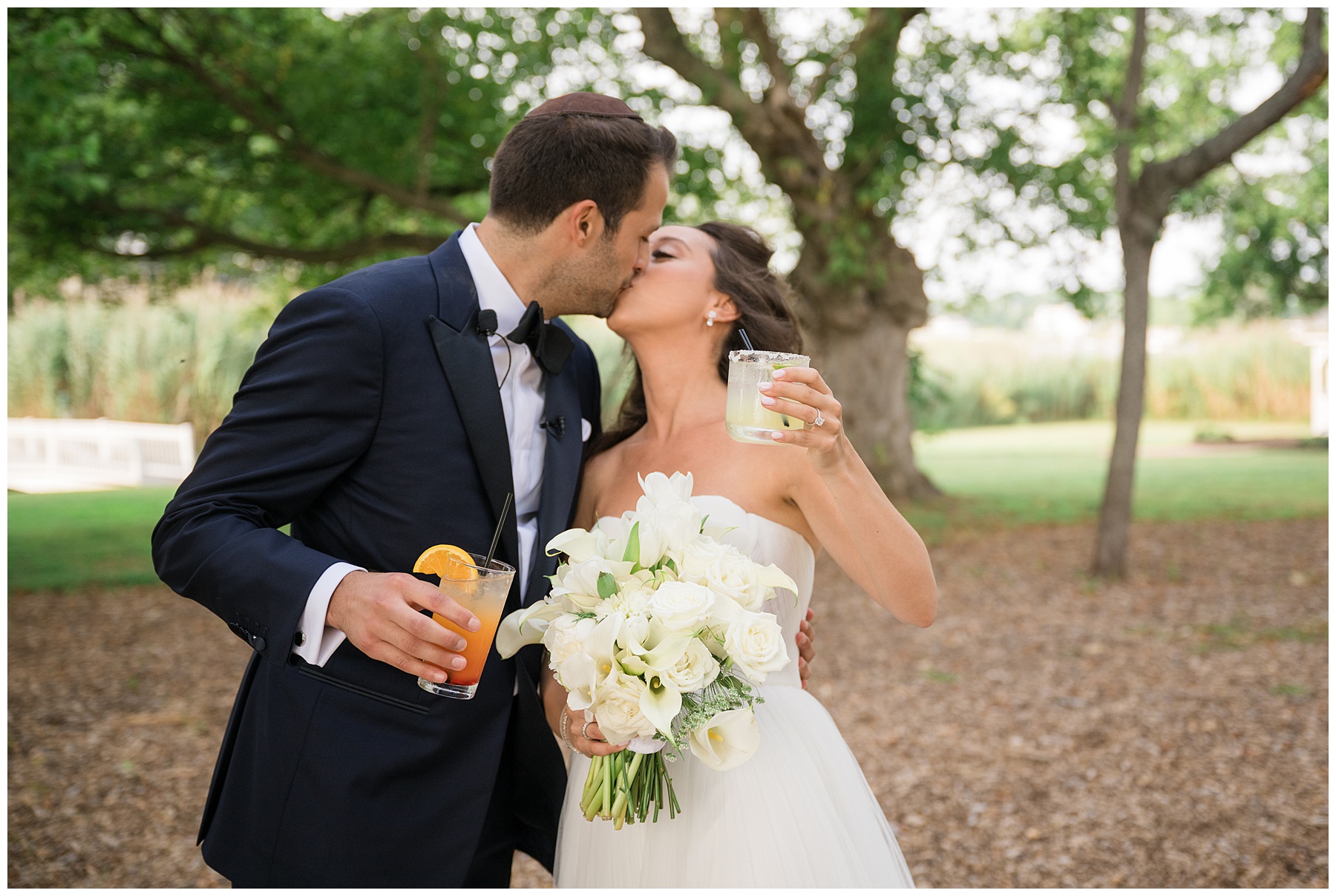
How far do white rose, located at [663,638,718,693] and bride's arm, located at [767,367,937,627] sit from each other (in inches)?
18.6

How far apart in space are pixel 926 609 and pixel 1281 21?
11195 millimetres

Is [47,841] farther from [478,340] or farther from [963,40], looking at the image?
[963,40]

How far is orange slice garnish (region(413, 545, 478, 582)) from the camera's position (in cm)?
188

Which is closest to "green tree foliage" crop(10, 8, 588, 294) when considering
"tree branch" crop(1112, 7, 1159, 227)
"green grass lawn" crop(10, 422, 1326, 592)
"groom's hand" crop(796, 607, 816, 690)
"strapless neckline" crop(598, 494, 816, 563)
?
"green grass lawn" crop(10, 422, 1326, 592)

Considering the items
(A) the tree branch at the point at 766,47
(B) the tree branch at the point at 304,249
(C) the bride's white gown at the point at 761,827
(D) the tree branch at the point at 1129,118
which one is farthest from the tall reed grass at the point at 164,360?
(A) the tree branch at the point at 766,47

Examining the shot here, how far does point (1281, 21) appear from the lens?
1063 centimetres

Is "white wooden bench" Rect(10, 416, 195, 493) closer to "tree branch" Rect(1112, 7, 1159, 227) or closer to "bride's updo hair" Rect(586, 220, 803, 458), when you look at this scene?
"bride's updo hair" Rect(586, 220, 803, 458)

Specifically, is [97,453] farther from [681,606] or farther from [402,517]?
[681,606]

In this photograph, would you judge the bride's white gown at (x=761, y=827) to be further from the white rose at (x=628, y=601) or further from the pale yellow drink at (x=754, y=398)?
the white rose at (x=628, y=601)

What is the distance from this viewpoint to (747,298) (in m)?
2.88

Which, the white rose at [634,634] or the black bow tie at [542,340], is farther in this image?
the black bow tie at [542,340]

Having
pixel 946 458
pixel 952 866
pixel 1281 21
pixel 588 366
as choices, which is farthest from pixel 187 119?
pixel 946 458

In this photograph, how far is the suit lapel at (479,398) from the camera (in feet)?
7.23

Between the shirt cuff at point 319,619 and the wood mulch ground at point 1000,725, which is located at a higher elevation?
the shirt cuff at point 319,619
